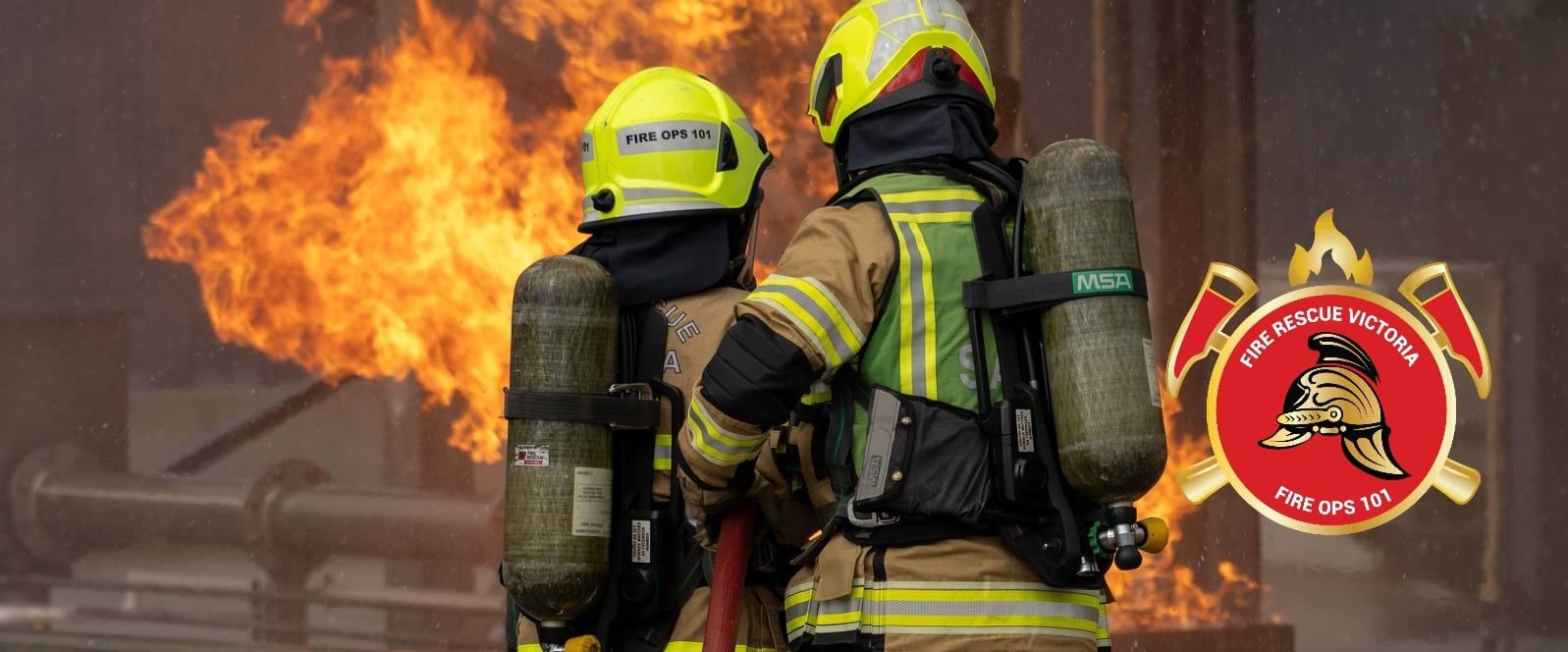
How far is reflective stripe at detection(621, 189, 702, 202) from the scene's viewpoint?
12.8ft

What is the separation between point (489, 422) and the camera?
28.3 feet

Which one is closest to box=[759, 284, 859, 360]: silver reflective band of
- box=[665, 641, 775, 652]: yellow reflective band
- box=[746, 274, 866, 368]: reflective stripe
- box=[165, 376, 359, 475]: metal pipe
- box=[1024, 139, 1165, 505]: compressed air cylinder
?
box=[746, 274, 866, 368]: reflective stripe

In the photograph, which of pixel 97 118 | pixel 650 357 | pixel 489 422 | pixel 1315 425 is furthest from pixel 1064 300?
pixel 97 118

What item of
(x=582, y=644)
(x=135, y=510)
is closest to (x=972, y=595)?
(x=582, y=644)

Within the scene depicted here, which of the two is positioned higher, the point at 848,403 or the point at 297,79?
the point at 297,79

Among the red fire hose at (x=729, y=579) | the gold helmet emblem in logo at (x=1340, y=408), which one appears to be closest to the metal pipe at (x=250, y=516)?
the gold helmet emblem in logo at (x=1340, y=408)

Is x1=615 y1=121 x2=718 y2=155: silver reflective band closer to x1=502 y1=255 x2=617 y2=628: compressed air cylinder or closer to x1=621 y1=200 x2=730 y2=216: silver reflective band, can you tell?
x1=621 y1=200 x2=730 y2=216: silver reflective band

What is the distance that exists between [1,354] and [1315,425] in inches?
301

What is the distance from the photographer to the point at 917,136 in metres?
3.38

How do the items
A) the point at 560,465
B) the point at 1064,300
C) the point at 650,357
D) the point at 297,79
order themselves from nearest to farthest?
the point at 1064,300, the point at 560,465, the point at 650,357, the point at 297,79

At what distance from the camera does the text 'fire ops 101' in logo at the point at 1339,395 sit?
280 inches

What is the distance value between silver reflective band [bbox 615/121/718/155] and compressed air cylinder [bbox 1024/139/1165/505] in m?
1.11

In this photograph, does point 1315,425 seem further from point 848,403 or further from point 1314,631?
point 848,403

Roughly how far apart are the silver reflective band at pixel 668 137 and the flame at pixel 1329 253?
423 cm
